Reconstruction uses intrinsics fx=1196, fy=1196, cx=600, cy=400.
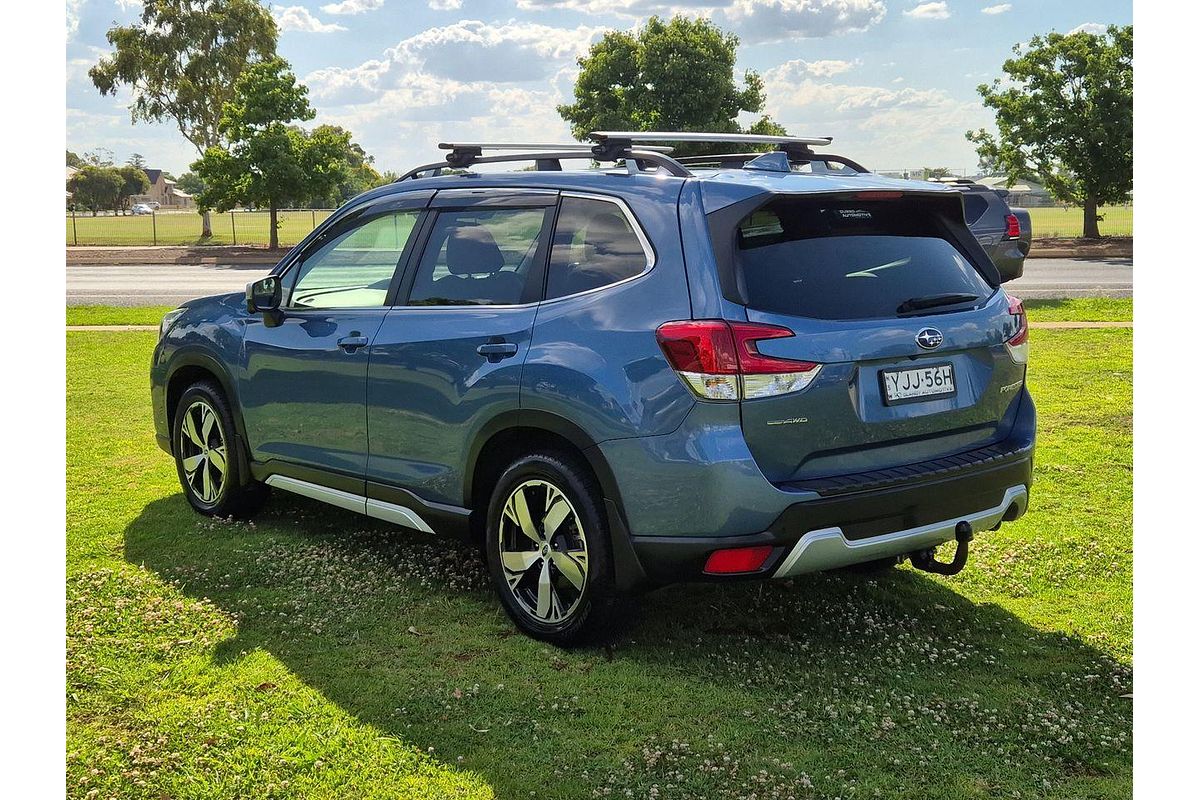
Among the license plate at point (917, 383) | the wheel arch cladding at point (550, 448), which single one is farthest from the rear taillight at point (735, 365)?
the wheel arch cladding at point (550, 448)

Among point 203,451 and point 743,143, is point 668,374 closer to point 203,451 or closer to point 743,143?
point 743,143

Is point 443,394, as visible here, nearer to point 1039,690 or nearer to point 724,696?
point 724,696

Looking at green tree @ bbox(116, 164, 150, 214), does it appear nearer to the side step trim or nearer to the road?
the road

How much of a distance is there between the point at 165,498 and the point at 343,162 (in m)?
33.5

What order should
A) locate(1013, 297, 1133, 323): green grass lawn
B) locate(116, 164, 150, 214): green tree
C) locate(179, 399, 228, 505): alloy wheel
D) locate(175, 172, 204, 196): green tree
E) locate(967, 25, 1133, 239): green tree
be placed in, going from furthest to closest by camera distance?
locate(175, 172, 204, 196): green tree
locate(116, 164, 150, 214): green tree
locate(967, 25, 1133, 239): green tree
locate(1013, 297, 1133, 323): green grass lawn
locate(179, 399, 228, 505): alloy wheel

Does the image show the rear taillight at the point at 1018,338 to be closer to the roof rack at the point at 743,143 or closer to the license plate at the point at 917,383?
the license plate at the point at 917,383

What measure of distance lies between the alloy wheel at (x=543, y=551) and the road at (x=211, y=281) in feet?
50.6

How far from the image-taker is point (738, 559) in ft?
13.9

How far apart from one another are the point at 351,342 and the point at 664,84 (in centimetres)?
3616

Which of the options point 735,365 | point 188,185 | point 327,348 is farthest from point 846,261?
point 188,185

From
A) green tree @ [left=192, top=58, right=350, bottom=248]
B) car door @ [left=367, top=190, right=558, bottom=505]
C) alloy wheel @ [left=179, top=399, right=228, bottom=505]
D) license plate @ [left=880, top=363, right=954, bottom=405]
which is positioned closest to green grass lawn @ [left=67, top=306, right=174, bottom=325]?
alloy wheel @ [left=179, top=399, right=228, bottom=505]

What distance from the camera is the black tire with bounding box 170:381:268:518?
21.4ft

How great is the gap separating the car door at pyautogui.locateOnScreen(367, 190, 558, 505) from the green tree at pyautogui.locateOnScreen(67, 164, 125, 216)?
9060 centimetres

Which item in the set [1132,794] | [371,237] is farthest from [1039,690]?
[371,237]
